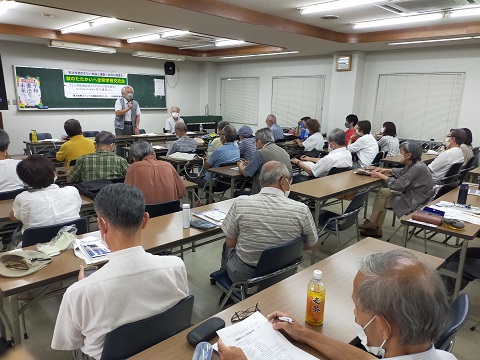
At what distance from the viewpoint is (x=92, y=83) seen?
9117mm

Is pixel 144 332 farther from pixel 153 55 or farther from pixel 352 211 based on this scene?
pixel 153 55

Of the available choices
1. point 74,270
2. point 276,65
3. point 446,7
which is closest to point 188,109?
point 276,65

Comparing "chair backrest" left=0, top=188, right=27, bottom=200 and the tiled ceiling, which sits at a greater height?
the tiled ceiling

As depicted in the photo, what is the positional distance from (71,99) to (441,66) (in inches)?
344

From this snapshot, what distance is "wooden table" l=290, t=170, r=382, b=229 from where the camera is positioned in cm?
340

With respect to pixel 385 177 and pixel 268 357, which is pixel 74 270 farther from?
pixel 385 177

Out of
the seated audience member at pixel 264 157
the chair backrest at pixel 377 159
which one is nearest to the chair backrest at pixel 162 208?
the seated audience member at pixel 264 157

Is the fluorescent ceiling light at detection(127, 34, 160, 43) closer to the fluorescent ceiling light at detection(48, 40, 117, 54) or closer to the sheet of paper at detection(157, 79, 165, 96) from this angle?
the fluorescent ceiling light at detection(48, 40, 117, 54)

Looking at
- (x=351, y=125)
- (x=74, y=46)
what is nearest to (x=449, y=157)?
(x=351, y=125)

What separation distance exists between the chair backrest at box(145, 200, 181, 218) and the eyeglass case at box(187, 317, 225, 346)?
63.2 inches

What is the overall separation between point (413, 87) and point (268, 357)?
767 cm

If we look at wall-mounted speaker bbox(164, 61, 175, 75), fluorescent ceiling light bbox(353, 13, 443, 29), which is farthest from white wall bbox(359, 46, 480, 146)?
wall-mounted speaker bbox(164, 61, 175, 75)

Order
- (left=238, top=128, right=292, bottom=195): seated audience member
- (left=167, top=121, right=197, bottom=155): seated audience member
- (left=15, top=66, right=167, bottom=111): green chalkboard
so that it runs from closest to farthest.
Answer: (left=238, top=128, right=292, bottom=195): seated audience member → (left=167, top=121, right=197, bottom=155): seated audience member → (left=15, top=66, right=167, bottom=111): green chalkboard

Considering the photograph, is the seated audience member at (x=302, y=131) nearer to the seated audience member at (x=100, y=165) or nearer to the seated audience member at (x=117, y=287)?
the seated audience member at (x=100, y=165)
